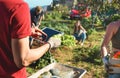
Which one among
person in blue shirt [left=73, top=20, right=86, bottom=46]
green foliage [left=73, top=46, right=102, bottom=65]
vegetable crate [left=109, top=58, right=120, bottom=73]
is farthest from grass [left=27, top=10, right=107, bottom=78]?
vegetable crate [left=109, top=58, right=120, bottom=73]

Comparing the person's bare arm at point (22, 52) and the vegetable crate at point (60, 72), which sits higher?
the person's bare arm at point (22, 52)

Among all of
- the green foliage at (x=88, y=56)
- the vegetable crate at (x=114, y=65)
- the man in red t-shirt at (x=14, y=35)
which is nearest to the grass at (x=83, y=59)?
the green foliage at (x=88, y=56)

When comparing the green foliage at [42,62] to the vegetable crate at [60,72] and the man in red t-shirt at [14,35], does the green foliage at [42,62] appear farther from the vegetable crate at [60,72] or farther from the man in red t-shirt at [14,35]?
the man in red t-shirt at [14,35]

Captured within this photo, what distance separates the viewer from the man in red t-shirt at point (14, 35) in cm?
230

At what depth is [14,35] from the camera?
2350 millimetres

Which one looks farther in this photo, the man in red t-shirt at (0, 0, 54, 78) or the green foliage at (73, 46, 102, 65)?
the green foliage at (73, 46, 102, 65)

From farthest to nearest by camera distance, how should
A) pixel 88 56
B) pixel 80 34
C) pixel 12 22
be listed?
pixel 80 34 → pixel 88 56 → pixel 12 22

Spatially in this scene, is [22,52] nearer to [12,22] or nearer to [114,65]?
[12,22]

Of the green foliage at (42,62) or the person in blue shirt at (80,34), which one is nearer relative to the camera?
the green foliage at (42,62)

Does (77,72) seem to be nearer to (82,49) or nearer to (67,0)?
(82,49)

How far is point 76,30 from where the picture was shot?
43.8 feet

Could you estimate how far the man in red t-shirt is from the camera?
7.56 feet

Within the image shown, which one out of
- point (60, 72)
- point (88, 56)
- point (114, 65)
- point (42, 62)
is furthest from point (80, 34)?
point (114, 65)

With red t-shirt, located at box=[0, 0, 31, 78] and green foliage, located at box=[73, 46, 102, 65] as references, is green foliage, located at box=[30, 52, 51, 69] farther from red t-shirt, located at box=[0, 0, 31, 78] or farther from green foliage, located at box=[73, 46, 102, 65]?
red t-shirt, located at box=[0, 0, 31, 78]
